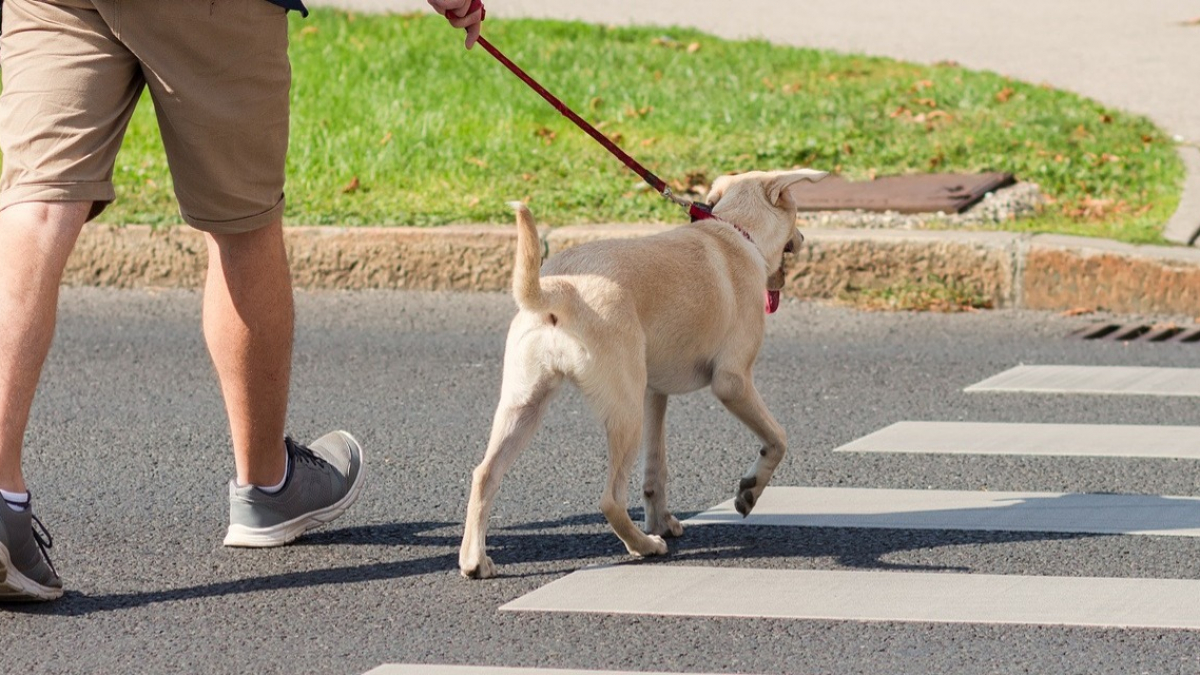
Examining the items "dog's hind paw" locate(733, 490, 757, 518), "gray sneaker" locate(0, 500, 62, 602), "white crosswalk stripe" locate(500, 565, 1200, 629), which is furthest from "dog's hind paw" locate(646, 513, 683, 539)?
"gray sneaker" locate(0, 500, 62, 602)

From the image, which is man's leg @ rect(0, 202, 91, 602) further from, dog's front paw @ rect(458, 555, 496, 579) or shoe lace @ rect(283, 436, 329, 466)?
dog's front paw @ rect(458, 555, 496, 579)

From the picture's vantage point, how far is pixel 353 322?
695 centimetres

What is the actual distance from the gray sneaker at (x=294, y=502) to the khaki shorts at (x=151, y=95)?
64cm

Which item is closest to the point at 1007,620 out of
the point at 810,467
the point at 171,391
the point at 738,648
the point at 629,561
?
the point at 738,648

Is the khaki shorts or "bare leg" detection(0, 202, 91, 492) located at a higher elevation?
the khaki shorts

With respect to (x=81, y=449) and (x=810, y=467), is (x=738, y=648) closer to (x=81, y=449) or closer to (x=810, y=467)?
(x=810, y=467)

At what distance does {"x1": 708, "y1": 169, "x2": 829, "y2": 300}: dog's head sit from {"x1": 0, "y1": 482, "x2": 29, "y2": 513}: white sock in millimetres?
Result: 1852

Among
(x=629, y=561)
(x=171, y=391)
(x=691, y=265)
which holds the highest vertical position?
(x=691, y=265)

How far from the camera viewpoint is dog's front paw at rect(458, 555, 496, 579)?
394 cm

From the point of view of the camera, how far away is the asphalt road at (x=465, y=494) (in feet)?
11.5

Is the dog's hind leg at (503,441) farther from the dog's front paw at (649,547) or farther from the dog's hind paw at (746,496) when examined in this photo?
the dog's hind paw at (746,496)

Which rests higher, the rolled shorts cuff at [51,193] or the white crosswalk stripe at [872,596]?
the rolled shorts cuff at [51,193]

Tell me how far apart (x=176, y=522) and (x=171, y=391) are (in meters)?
1.56

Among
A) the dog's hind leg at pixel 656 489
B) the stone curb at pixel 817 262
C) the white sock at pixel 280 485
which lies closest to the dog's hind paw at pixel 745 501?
the dog's hind leg at pixel 656 489
